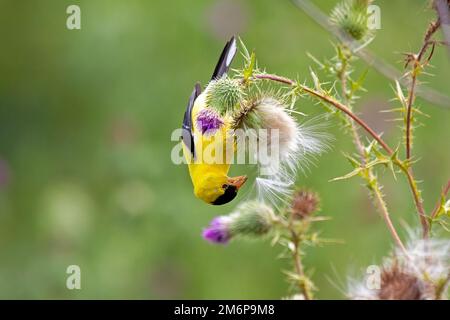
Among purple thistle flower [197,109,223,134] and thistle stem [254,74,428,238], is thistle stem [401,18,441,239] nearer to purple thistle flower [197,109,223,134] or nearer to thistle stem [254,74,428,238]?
thistle stem [254,74,428,238]

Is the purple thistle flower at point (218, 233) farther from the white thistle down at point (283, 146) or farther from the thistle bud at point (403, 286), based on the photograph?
the thistle bud at point (403, 286)

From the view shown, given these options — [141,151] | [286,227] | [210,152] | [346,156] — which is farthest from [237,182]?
[141,151]

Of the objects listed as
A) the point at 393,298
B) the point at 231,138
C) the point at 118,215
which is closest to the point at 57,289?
the point at 118,215

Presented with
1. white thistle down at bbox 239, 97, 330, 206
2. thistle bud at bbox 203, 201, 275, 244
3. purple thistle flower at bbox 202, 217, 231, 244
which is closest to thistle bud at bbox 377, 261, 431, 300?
white thistle down at bbox 239, 97, 330, 206

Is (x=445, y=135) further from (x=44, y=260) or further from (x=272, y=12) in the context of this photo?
(x=44, y=260)

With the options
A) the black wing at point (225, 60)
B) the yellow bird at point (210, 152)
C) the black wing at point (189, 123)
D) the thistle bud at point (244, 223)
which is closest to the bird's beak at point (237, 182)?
the yellow bird at point (210, 152)

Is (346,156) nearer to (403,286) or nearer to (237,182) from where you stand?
(403,286)
